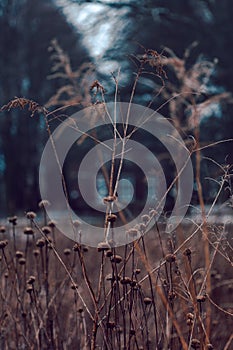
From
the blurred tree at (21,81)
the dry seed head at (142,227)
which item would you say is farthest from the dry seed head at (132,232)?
the blurred tree at (21,81)

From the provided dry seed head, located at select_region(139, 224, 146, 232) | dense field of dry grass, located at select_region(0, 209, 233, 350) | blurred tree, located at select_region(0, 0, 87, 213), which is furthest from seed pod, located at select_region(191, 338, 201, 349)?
blurred tree, located at select_region(0, 0, 87, 213)

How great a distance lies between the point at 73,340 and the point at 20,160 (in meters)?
9.15

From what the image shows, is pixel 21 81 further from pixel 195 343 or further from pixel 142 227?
pixel 195 343

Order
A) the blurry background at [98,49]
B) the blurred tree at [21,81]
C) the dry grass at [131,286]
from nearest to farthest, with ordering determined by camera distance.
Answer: the dry grass at [131,286], the blurry background at [98,49], the blurred tree at [21,81]

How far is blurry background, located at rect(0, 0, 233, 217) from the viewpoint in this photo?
235 inches

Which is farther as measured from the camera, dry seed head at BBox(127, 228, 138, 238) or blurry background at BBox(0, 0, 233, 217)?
blurry background at BBox(0, 0, 233, 217)

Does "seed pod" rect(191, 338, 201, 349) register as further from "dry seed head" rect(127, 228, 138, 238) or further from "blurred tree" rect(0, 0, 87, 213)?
"blurred tree" rect(0, 0, 87, 213)

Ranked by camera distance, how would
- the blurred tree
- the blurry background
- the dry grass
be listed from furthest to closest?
the blurred tree, the blurry background, the dry grass

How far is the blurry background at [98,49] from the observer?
596 centimetres

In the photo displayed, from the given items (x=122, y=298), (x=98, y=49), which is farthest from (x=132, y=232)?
(x=98, y=49)

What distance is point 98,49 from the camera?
634 cm

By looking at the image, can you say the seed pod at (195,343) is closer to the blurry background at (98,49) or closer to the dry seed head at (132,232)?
the dry seed head at (132,232)

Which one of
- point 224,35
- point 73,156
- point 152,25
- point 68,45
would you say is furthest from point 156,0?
point 73,156

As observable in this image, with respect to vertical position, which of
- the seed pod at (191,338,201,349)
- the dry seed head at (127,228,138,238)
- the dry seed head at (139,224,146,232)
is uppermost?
the dry seed head at (139,224,146,232)
